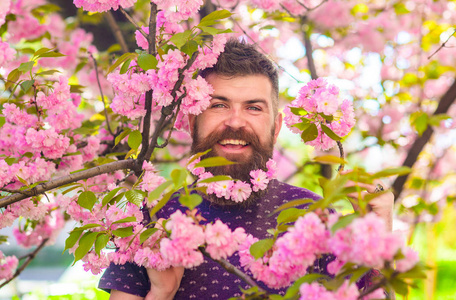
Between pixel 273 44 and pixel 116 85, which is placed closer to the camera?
pixel 116 85

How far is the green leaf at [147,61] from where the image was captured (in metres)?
1.33

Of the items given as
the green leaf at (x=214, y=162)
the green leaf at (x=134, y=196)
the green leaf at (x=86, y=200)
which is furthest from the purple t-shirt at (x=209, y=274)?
the green leaf at (x=214, y=162)

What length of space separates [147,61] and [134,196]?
42cm

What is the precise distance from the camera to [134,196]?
135 centimetres

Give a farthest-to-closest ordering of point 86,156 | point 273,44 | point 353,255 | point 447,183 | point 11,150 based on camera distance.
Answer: point 447,183, point 273,44, point 86,156, point 11,150, point 353,255

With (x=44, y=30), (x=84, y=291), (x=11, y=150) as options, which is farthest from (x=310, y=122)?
(x=84, y=291)

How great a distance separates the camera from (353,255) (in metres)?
0.76

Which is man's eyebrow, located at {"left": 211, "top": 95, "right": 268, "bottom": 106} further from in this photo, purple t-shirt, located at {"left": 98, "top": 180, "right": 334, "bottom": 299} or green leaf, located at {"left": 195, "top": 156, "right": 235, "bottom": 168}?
green leaf, located at {"left": 195, "top": 156, "right": 235, "bottom": 168}

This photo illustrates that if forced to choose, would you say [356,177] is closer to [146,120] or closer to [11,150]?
[146,120]

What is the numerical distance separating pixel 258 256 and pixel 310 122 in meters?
0.58

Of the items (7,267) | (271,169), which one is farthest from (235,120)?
(7,267)

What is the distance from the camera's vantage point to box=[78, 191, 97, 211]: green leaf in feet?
4.83

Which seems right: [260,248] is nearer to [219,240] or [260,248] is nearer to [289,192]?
[219,240]

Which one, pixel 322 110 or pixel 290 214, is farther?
pixel 322 110
